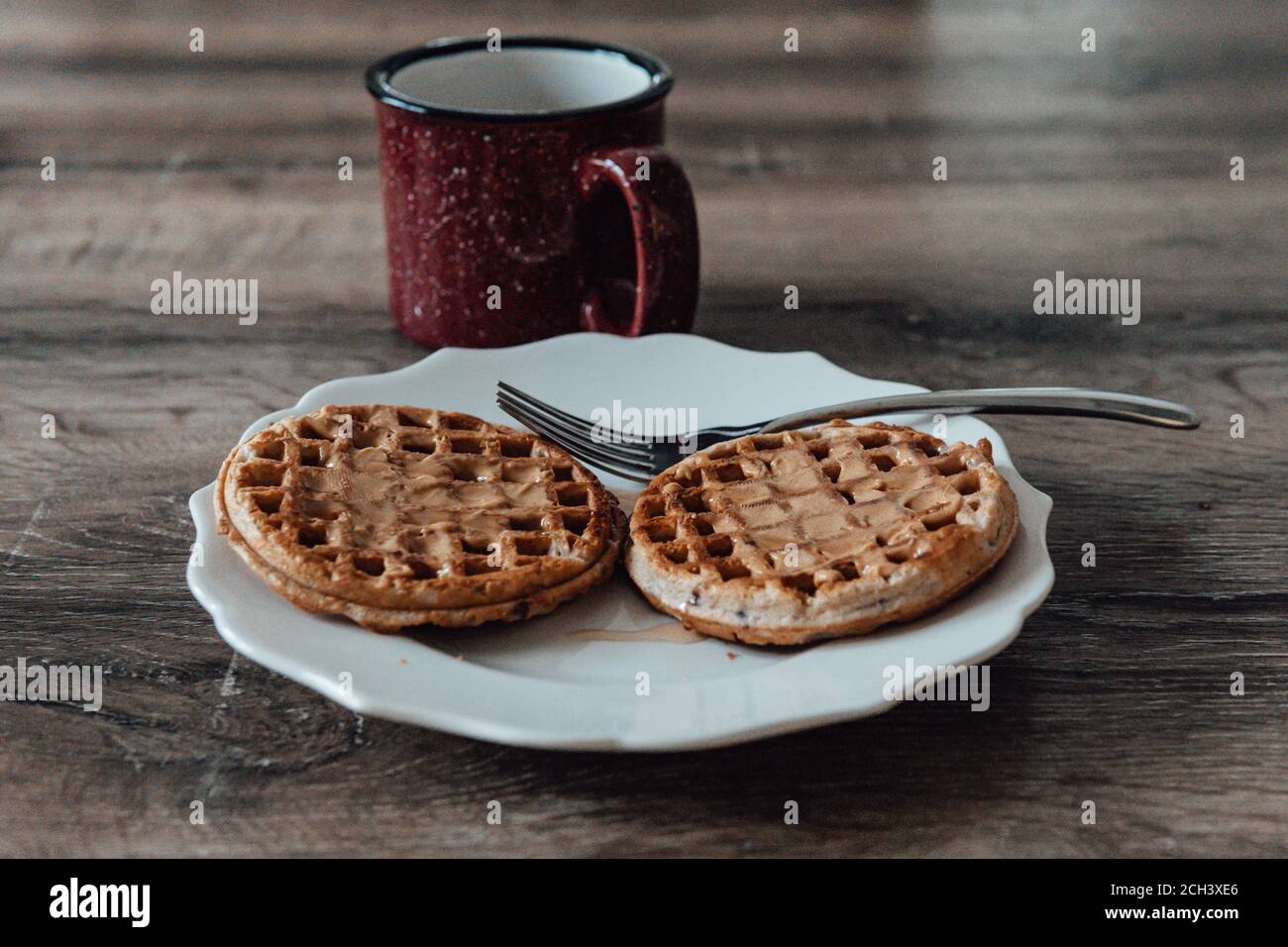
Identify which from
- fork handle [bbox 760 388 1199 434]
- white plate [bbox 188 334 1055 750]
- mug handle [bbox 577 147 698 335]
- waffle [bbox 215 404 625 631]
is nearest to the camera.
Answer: white plate [bbox 188 334 1055 750]

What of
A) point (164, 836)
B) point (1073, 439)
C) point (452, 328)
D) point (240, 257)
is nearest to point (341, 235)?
point (240, 257)

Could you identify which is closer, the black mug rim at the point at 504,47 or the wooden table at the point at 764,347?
the wooden table at the point at 764,347

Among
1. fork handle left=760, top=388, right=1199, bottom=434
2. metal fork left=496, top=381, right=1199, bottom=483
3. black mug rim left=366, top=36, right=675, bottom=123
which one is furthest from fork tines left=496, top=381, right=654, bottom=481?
black mug rim left=366, top=36, right=675, bottom=123

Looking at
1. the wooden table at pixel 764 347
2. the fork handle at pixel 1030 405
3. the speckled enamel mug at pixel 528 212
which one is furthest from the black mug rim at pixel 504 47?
the fork handle at pixel 1030 405

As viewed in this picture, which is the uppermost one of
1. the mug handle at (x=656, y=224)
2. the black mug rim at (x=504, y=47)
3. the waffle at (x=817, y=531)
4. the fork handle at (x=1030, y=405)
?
the black mug rim at (x=504, y=47)

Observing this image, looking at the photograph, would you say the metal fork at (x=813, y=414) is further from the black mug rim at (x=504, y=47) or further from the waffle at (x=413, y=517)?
the black mug rim at (x=504, y=47)

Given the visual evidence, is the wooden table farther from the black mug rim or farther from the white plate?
the black mug rim

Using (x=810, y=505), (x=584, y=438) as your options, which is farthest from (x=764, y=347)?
(x=810, y=505)
